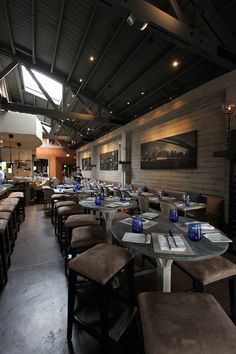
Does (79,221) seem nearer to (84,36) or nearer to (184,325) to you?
(184,325)

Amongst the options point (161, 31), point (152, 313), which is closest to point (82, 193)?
point (161, 31)

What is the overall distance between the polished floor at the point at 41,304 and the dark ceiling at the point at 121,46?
3844mm

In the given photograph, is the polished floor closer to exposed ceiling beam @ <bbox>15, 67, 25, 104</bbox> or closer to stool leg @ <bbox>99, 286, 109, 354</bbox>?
stool leg @ <bbox>99, 286, 109, 354</bbox>

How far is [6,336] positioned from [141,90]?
656 centimetres

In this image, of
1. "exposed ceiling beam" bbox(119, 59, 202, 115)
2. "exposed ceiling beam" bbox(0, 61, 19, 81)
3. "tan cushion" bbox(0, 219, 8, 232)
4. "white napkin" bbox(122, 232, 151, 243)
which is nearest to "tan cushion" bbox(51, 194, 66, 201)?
"tan cushion" bbox(0, 219, 8, 232)

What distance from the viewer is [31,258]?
3.14 m

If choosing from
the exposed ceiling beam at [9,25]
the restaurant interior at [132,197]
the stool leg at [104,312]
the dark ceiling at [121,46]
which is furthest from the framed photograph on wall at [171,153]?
the exposed ceiling beam at [9,25]

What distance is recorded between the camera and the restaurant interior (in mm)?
1396

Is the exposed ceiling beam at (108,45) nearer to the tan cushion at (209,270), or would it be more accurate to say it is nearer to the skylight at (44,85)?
the skylight at (44,85)

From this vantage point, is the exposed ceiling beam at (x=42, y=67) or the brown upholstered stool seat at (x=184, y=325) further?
the exposed ceiling beam at (x=42, y=67)

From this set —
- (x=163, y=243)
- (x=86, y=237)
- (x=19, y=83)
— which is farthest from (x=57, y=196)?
(x=19, y=83)

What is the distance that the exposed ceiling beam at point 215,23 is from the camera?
10.4 ft

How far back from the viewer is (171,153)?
6039 mm

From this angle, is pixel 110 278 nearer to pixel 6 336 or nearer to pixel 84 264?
pixel 84 264
